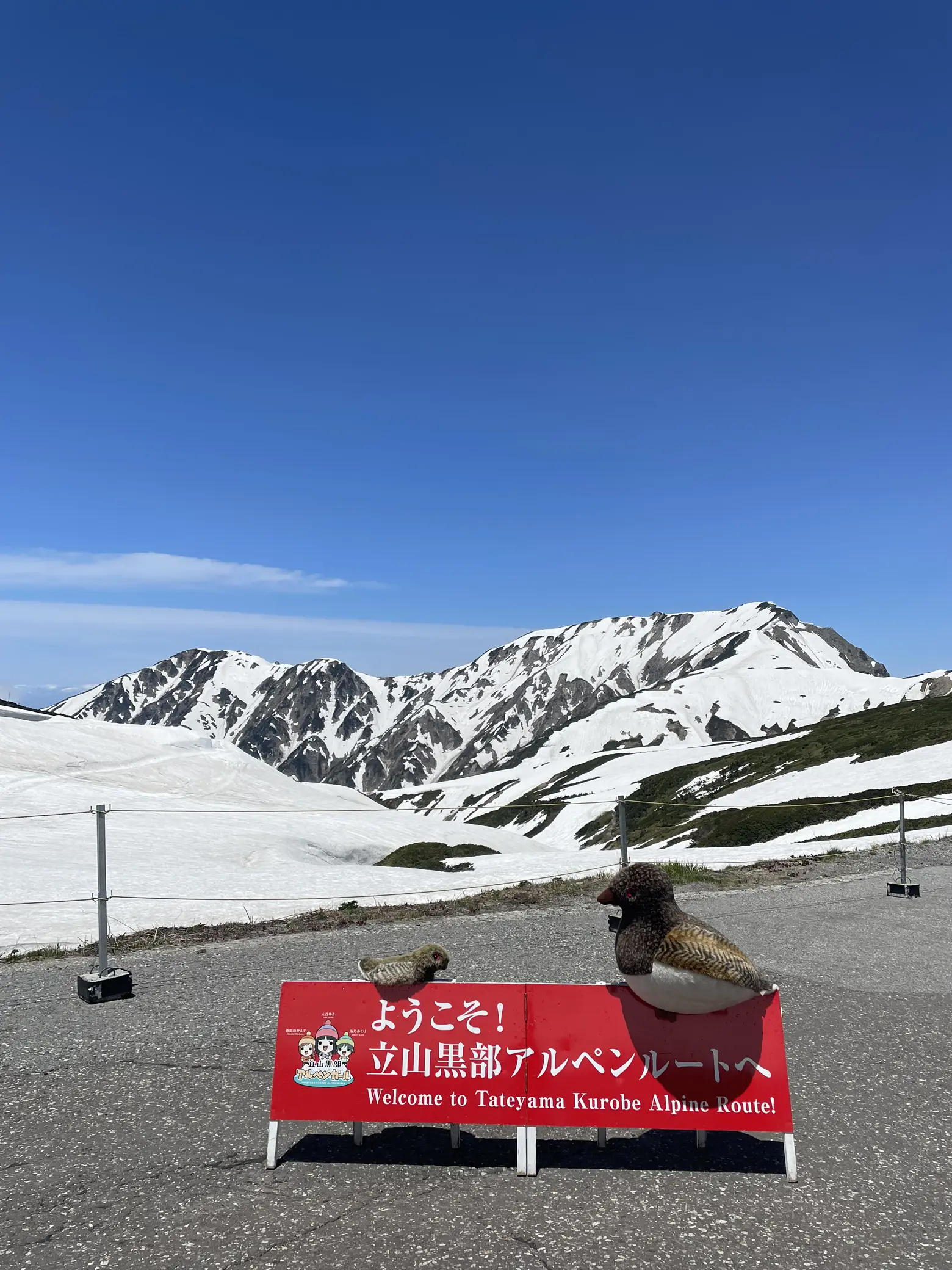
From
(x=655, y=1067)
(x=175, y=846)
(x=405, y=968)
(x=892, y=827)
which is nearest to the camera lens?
(x=655, y=1067)

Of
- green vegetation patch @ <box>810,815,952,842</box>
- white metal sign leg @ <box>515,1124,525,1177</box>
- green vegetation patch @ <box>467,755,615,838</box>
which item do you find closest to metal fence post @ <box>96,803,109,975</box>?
white metal sign leg @ <box>515,1124,525,1177</box>

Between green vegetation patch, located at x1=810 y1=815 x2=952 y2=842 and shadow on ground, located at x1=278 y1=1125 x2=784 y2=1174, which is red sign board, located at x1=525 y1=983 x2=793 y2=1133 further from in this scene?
green vegetation patch, located at x1=810 y1=815 x2=952 y2=842

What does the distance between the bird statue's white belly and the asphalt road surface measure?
130 centimetres

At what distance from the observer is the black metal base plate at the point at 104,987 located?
1108 cm

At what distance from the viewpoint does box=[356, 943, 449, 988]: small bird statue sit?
7.19 metres

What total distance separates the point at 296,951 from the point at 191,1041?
4472 mm

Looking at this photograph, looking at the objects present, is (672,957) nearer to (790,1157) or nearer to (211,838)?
(790,1157)

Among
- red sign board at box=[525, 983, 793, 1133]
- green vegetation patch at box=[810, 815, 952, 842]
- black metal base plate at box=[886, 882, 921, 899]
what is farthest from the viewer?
green vegetation patch at box=[810, 815, 952, 842]

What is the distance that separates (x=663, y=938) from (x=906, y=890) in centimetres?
1516

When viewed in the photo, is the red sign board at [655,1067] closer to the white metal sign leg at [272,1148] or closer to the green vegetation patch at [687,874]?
the white metal sign leg at [272,1148]

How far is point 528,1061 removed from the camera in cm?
689

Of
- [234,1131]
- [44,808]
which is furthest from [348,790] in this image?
[234,1131]

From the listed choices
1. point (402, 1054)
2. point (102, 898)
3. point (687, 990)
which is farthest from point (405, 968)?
point (102, 898)

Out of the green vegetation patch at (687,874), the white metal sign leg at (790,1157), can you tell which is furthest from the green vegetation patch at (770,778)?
the white metal sign leg at (790,1157)
